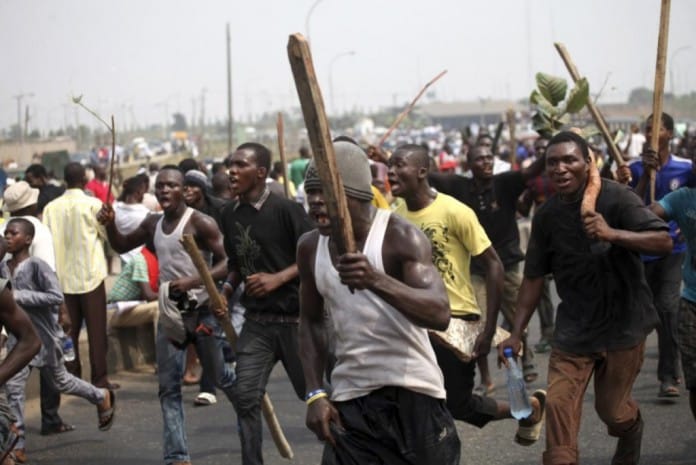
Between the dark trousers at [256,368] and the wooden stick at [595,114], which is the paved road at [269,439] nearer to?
the dark trousers at [256,368]

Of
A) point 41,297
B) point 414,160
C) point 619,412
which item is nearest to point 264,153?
point 414,160

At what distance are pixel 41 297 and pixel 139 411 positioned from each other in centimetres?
197

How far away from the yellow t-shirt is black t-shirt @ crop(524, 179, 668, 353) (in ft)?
3.57

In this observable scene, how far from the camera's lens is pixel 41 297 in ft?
25.8

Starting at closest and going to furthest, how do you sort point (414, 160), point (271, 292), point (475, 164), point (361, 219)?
point (361, 219)
point (271, 292)
point (414, 160)
point (475, 164)

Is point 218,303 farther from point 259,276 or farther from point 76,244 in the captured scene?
point 76,244

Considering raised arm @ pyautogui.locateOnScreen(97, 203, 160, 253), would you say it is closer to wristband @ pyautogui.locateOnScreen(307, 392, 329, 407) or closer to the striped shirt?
A: the striped shirt

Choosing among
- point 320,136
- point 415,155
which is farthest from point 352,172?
point 415,155

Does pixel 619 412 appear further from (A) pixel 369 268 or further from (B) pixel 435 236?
(A) pixel 369 268

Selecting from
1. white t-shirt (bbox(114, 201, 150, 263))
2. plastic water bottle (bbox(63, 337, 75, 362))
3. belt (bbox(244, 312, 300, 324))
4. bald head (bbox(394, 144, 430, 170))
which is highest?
bald head (bbox(394, 144, 430, 170))

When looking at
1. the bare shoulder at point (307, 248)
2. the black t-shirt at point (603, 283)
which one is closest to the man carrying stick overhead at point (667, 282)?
the black t-shirt at point (603, 283)

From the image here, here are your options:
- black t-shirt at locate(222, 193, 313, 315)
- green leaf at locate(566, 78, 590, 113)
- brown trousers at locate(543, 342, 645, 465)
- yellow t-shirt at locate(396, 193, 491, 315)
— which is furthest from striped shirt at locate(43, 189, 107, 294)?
brown trousers at locate(543, 342, 645, 465)

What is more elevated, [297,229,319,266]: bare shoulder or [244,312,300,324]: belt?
[297,229,319,266]: bare shoulder

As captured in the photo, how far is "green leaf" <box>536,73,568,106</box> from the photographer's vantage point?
7.06m
